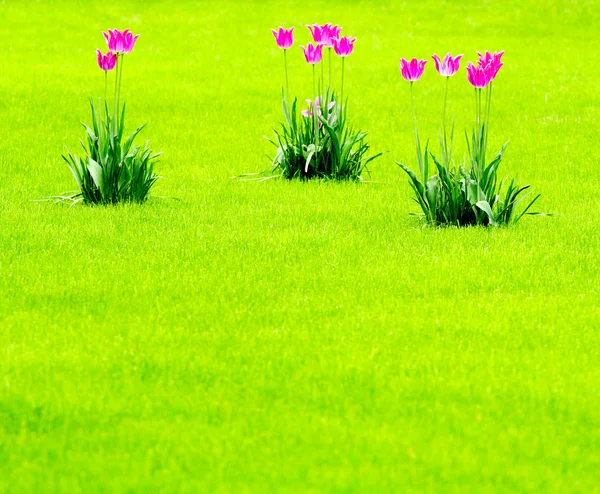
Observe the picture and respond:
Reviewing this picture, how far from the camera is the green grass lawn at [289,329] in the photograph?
5.23 meters

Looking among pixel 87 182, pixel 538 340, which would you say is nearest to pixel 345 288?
pixel 538 340

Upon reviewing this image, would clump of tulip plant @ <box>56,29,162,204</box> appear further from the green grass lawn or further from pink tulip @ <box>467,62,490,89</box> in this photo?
pink tulip @ <box>467,62,490,89</box>

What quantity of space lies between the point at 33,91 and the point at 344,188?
8321 millimetres

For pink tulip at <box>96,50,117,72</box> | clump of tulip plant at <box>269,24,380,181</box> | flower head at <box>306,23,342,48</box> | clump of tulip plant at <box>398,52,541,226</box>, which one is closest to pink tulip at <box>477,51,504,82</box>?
clump of tulip plant at <box>398,52,541,226</box>

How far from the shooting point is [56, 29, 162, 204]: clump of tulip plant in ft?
36.2

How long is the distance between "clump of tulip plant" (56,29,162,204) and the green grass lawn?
0.40 m

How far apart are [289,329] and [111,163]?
480 centimetres

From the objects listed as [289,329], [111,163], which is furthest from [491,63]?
[111,163]

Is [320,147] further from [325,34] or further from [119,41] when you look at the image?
[119,41]

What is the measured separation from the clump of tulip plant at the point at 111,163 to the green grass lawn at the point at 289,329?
1.30 ft

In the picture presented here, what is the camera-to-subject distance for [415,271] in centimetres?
866

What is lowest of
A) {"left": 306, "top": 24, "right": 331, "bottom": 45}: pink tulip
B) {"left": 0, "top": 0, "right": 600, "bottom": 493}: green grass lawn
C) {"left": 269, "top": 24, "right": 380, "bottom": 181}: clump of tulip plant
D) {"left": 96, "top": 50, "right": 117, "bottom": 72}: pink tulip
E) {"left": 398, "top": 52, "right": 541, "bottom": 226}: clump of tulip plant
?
{"left": 0, "top": 0, "right": 600, "bottom": 493}: green grass lawn

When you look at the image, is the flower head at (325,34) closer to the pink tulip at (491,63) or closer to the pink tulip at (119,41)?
the pink tulip at (119,41)

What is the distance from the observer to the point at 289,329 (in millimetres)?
7172
